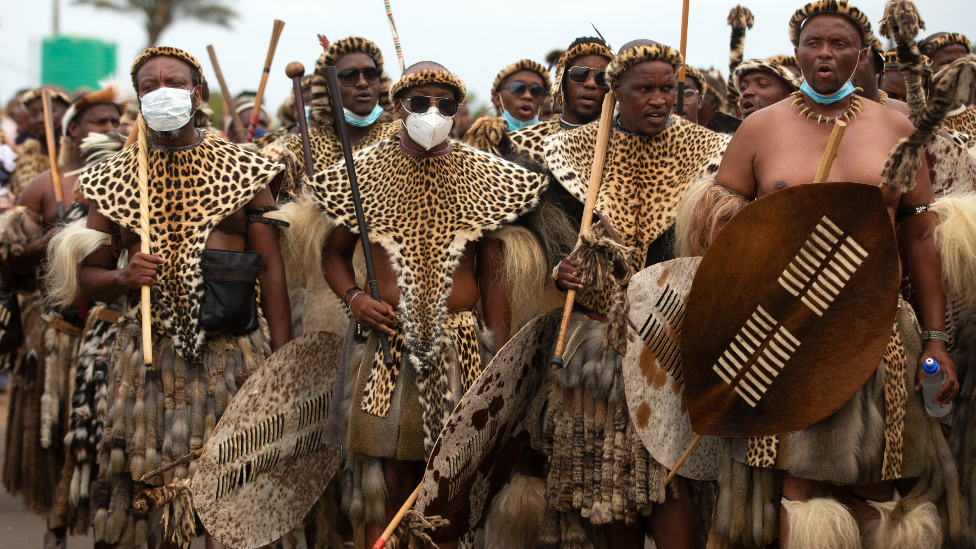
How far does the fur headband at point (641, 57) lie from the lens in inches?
153

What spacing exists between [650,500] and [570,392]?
1.74 feet

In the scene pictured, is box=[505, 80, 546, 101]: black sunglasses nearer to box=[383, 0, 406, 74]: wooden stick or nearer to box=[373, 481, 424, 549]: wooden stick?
box=[383, 0, 406, 74]: wooden stick

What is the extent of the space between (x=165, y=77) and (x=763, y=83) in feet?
10.9

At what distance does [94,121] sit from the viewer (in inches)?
237

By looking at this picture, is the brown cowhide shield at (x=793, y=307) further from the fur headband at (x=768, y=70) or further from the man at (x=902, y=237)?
the fur headband at (x=768, y=70)

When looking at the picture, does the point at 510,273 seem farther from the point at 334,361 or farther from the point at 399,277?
the point at 334,361

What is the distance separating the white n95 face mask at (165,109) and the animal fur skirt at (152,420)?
2.97ft

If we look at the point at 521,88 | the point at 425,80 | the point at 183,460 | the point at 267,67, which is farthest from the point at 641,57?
the point at 267,67

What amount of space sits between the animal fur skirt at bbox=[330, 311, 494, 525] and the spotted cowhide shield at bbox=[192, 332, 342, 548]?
0.83 feet

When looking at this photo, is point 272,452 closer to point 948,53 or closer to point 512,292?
point 512,292

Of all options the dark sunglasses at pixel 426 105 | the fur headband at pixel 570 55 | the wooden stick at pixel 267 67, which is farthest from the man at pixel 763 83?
the wooden stick at pixel 267 67

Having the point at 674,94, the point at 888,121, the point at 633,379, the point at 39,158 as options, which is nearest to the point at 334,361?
the point at 633,379

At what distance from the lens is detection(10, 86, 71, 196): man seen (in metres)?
7.52

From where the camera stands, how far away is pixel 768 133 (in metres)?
3.55
